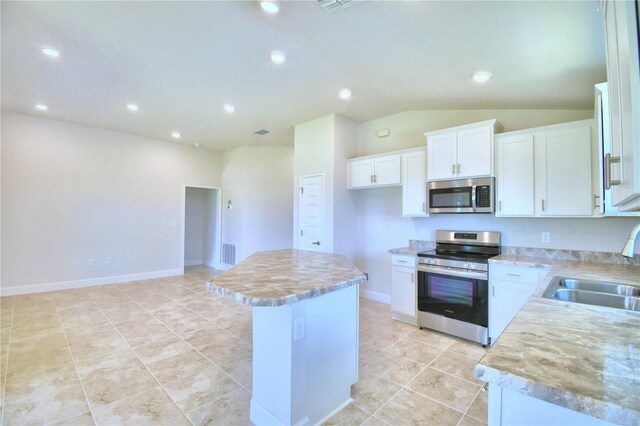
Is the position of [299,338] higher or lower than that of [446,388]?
higher

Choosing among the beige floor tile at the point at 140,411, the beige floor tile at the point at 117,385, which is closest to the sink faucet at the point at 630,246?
the beige floor tile at the point at 140,411

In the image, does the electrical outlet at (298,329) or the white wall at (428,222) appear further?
the white wall at (428,222)

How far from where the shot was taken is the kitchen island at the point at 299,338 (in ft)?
5.57

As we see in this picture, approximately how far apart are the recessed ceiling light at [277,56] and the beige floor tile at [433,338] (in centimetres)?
333

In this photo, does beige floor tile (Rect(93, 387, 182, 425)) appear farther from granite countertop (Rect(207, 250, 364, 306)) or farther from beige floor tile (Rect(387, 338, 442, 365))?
beige floor tile (Rect(387, 338, 442, 365))

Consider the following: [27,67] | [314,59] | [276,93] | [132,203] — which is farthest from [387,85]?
[132,203]

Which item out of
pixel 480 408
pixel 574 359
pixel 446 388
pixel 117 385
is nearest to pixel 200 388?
pixel 117 385

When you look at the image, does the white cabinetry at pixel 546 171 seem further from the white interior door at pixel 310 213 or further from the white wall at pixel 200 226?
the white wall at pixel 200 226

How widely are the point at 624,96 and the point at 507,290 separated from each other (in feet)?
8.29

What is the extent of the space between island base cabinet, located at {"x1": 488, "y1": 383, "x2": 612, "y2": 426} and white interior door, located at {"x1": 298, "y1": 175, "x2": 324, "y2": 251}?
3730 millimetres

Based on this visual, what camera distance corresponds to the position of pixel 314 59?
2867 mm

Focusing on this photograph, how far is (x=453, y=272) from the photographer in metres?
3.25

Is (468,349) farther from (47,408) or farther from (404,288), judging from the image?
(47,408)

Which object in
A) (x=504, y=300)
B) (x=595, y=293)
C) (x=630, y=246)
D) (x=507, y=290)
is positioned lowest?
(x=504, y=300)
